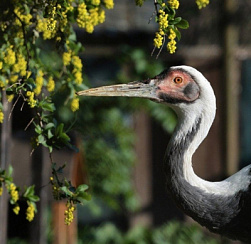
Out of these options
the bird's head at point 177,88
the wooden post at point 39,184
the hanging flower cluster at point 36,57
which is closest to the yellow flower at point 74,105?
the hanging flower cluster at point 36,57

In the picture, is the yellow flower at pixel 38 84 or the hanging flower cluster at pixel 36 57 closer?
the hanging flower cluster at pixel 36 57

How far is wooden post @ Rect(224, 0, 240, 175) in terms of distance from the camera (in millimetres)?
8242

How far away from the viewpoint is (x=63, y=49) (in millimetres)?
4367

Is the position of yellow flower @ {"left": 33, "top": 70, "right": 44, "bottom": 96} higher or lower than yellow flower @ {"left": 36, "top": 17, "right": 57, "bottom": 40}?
lower

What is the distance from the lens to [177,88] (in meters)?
4.49

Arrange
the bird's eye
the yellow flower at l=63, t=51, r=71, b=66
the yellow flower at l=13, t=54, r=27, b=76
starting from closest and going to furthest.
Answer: the yellow flower at l=13, t=54, r=27, b=76, the yellow flower at l=63, t=51, r=71, b=66, the bird's eye

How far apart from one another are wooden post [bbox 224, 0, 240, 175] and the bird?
12.3 ft

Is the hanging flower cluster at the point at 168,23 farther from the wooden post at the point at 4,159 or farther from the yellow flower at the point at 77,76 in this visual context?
the wooden post at the point at 4,159

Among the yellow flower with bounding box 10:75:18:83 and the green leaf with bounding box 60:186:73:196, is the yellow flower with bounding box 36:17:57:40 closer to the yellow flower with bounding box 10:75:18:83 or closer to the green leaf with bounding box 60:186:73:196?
the yellow flower with bounding box 10:75:18:83

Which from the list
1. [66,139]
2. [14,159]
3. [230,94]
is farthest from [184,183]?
[230,94]

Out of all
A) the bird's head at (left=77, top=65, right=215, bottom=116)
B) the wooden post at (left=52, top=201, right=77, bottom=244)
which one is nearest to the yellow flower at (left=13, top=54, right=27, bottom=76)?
the bird's head at (left=77, top=65, right=215, bottom=116)

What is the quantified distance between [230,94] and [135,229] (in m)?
1.65

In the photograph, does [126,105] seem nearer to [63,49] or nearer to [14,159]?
[14,159]

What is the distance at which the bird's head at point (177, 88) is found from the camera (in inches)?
175
